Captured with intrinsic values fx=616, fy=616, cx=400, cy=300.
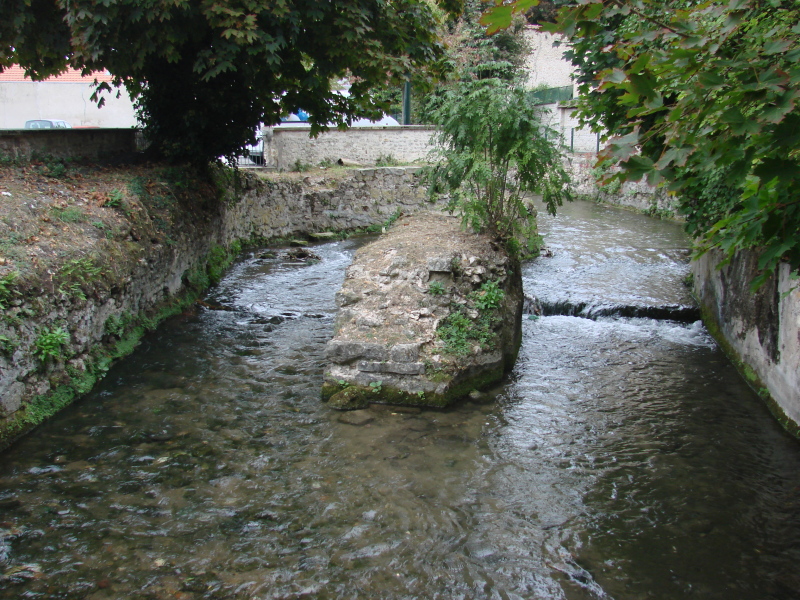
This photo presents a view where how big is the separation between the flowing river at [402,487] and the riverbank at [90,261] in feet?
1.34

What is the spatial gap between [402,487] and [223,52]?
23.9 feet

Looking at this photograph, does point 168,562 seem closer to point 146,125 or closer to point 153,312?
point 153,312

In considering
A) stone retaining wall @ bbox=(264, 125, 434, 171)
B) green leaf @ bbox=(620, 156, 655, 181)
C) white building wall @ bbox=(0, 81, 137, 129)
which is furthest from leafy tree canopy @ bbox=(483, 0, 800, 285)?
white building wall @ bbox=(0, 81, 137, 129)

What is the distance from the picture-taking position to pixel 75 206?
28.1 feet

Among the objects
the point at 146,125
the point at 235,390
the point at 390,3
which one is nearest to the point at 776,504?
the point at 235,390

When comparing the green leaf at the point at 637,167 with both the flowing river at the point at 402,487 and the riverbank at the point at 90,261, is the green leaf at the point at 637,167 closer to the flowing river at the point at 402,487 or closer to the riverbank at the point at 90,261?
the flowing river at the point at 402,487

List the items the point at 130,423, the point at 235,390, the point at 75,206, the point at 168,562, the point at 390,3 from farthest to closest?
1. the point at 390,3
2. the point at 75,206
3. the point at 235,390
4. the point at 130,423
5. the point at 168,562

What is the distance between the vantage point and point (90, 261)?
7.43 metres

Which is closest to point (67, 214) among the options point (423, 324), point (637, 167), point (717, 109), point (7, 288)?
point (7, 288)

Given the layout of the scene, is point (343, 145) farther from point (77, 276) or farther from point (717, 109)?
point (717, 109)

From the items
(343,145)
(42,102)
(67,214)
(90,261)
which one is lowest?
(90,261)

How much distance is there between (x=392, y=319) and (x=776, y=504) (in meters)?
4.14

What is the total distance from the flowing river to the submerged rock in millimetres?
307

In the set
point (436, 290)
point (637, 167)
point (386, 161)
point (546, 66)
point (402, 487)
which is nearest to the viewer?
point (637, 167)
